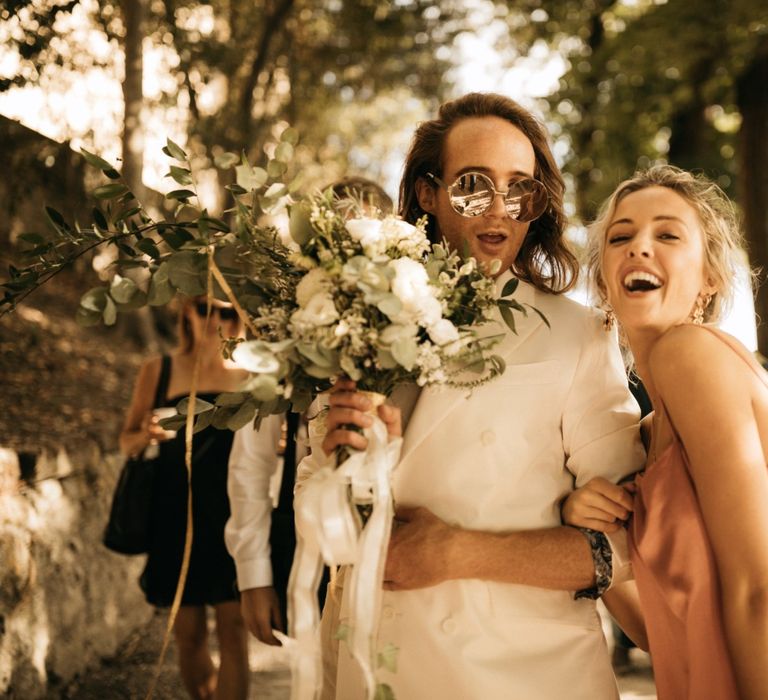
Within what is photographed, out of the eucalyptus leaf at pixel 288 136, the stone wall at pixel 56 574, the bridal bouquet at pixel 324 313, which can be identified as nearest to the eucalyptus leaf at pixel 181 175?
the bridal bouquet at pixel 324 313

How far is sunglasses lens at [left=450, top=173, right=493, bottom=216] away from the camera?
2.37 metres

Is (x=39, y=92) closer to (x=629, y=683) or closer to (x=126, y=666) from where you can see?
(x=126, y=666)

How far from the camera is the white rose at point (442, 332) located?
1723 mm

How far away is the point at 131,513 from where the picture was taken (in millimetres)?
4172

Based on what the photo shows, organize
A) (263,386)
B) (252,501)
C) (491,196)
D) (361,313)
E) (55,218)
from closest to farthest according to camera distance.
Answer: (263,386) → (361,313) → (55,218) → (491,196) → (252,501)

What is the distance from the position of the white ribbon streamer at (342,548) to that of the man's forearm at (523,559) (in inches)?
13.5

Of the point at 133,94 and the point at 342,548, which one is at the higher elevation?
the point at 133,94

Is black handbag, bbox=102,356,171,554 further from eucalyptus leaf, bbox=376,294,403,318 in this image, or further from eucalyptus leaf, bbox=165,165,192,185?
eucalyptus leaf, bbox=376,294,403,318

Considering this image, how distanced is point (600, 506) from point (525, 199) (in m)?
0.96

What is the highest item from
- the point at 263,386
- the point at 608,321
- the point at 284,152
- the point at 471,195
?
the point at 471,195

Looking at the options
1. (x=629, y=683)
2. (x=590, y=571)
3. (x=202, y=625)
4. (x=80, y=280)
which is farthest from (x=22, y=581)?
(x=80, y=280)

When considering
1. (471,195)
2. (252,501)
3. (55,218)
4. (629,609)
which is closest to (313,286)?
(55,218)

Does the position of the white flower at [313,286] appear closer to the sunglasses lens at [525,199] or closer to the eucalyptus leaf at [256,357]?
the eucalyptus leaf at [256,357]

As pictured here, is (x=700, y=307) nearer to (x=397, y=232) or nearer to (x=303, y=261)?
(x=397, y=232)
